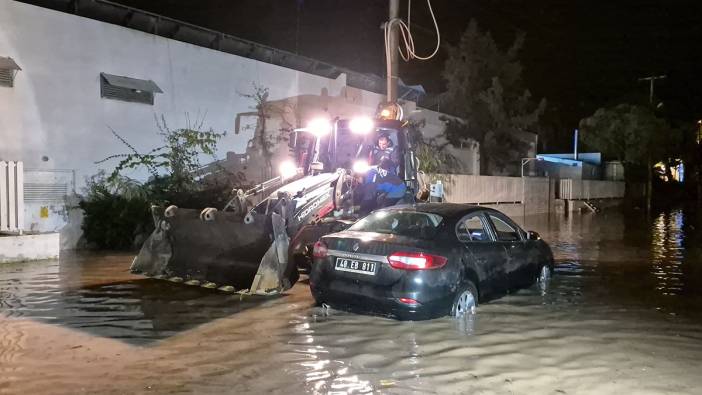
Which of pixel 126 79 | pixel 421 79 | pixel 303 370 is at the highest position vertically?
pixel 421 79

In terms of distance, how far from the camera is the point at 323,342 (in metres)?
6.78

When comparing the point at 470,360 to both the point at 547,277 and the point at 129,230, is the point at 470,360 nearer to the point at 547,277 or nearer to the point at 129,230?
the point at 547,277

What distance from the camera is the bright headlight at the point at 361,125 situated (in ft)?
36.5

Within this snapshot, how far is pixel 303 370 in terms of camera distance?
581 cm

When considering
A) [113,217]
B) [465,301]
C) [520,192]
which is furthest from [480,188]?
[465,301]

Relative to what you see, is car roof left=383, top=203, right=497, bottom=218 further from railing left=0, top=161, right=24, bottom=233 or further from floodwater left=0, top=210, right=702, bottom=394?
railing left=0, top=161, right=24, bottom=233

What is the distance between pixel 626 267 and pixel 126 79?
1206 centimetres

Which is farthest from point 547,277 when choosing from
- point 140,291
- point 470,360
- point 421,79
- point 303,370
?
point 421,79

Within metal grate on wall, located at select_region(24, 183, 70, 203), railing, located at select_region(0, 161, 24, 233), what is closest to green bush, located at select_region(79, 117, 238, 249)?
metal grate on wall, located at select_region(24, 183, 70, 203)

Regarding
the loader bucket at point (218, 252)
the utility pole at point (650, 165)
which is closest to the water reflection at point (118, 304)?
the loader bucket at point (218, 252)

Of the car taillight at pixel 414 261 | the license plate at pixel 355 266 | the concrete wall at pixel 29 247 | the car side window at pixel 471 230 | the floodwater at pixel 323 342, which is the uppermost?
the car side window at pixel 471 230

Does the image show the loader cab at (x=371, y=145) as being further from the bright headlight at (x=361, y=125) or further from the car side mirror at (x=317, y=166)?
the car side mirror at (x=317, y=166)

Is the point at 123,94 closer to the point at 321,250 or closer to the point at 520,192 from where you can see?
the point at 321,250

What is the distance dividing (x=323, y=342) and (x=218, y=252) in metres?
3.34
